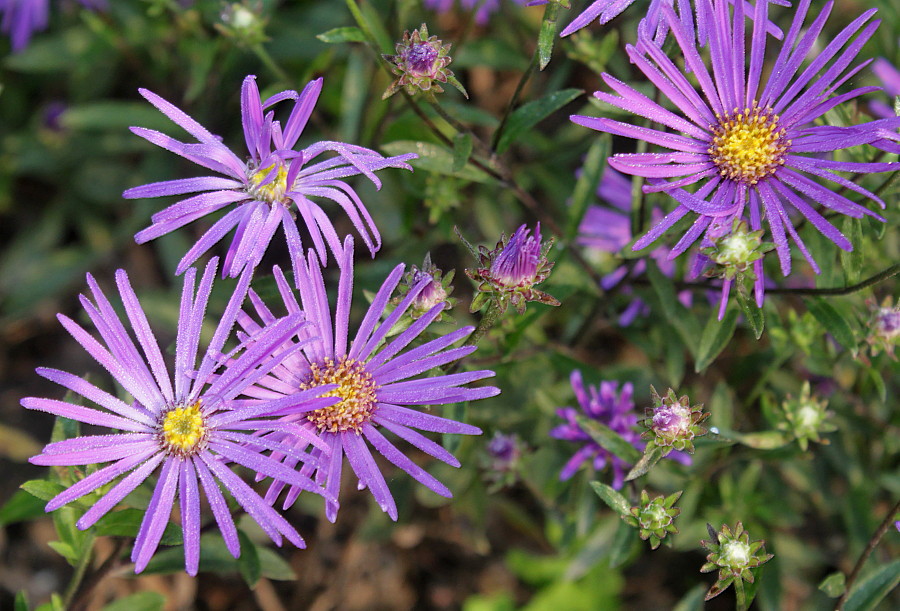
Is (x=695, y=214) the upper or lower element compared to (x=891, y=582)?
upper

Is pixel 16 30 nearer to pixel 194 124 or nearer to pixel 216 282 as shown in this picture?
pixel 216 282

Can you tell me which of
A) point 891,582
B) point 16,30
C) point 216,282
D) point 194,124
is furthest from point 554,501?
point 16,30

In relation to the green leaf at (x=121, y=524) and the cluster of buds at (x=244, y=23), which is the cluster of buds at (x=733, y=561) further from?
the cluster of buds at (x=244, y=23)

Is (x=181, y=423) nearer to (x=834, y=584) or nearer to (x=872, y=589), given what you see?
(x=834, y=584)

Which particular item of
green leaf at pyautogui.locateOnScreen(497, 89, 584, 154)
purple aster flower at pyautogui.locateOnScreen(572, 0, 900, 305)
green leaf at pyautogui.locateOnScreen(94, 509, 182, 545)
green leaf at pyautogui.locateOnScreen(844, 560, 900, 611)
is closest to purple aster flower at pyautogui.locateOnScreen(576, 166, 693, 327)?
green leaf at pyautogui.locateOnScreen(497, 89, 584, 154)

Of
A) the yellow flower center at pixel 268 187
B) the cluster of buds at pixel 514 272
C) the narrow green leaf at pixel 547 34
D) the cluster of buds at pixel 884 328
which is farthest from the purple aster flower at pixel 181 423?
the cluster of buds at pixel 884 328

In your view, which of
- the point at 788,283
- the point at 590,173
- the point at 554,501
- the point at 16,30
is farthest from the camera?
the point at 16,30
